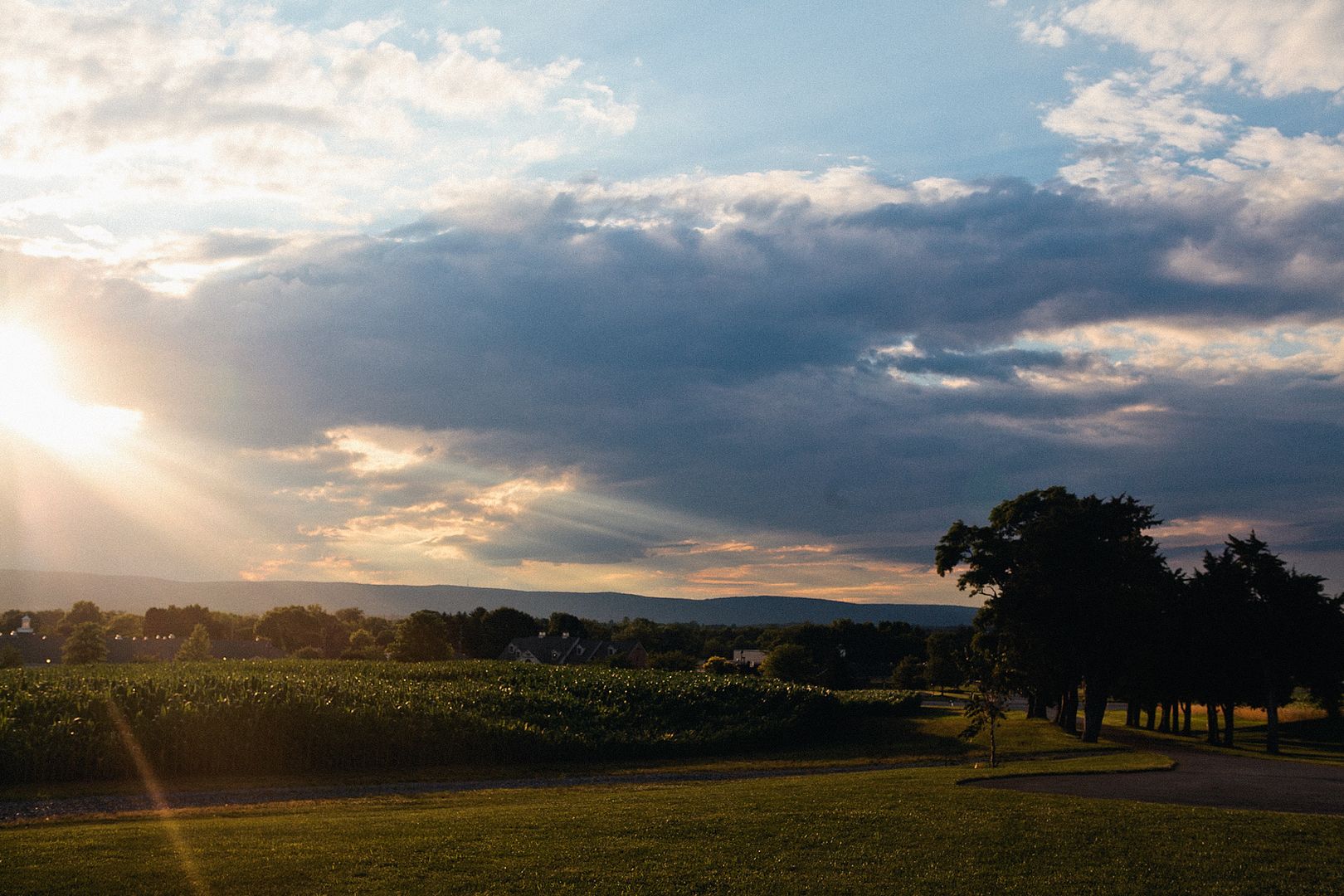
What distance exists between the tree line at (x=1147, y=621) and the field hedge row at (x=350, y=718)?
13.1m

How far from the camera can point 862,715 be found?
56938mm

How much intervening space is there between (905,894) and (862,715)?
150 ft

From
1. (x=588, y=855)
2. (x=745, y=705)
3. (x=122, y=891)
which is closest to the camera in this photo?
(x=122, y=891)

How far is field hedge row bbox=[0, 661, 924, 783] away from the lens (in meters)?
31.3

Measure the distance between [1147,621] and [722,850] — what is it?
34.8 meters

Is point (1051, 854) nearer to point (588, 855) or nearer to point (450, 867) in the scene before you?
point (588, 855)

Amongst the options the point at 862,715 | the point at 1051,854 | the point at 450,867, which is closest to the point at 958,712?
the point at 862,715

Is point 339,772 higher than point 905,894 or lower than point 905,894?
lower

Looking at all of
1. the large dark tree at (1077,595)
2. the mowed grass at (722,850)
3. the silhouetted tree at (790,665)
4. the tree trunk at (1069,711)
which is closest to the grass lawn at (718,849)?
the mowed grass at (722,850)

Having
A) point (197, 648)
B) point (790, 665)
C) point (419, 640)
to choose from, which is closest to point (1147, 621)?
point (790, 665)

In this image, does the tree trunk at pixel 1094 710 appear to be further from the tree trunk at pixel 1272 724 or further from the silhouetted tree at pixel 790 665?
the silhouetted tree at pixel 790 665

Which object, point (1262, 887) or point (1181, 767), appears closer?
point (1262, 887)

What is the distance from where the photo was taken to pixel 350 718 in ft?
119

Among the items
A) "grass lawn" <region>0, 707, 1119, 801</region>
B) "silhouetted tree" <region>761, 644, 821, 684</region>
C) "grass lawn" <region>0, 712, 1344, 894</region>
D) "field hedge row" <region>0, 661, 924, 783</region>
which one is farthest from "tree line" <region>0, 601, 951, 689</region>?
"grass lawn" <region>0, 712, 1344, 894</region>
